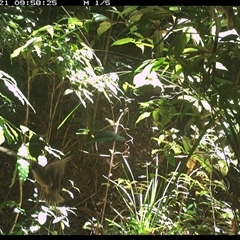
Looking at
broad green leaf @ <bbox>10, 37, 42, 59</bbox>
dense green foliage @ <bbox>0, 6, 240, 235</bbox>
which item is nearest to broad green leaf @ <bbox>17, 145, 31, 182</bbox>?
dense green foliage @ <bbox>0, 6, 240, 235</bbox>

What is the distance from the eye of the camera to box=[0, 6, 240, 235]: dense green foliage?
65cm

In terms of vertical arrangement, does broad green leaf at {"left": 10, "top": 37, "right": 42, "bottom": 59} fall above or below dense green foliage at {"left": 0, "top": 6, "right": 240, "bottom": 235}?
above

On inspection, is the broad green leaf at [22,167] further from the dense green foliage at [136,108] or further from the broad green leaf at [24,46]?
the broad green leaf at [24,46]

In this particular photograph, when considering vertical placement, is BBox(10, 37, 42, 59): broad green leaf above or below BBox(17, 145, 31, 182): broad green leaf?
above

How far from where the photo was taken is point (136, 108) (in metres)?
0.99

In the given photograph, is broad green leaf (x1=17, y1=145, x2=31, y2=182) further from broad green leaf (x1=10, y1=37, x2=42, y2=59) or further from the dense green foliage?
broad green leaf (x1=10, y1=37, x2=42, y2=59)

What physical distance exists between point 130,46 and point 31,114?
302 millimetres

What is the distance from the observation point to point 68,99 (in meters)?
0.96

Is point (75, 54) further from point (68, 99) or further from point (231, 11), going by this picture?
point (231, 11)

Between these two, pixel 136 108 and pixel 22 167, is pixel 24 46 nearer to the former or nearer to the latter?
pixel 22 167

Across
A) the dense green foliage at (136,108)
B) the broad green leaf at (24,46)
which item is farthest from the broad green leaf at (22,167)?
the broad green leaf at (24,46)

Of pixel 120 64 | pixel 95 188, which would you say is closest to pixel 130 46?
pixel 120 64

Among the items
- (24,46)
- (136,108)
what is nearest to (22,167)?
(24,46)

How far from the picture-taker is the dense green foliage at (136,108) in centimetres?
65
